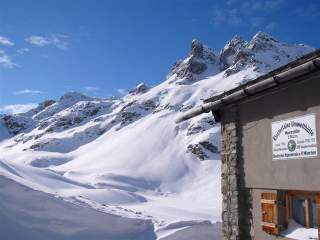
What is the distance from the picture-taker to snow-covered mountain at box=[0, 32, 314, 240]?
46.1ft

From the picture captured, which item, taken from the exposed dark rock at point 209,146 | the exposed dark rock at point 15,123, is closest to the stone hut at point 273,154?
the exposed dark rock at point 209,146

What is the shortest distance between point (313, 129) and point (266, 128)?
1187 mm

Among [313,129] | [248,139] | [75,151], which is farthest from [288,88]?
[75,151]

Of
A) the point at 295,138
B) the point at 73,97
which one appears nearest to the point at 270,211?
the point at 295,138

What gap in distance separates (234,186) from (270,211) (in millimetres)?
1155

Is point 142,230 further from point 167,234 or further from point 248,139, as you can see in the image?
point 248,139

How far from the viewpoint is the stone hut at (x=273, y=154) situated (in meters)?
6.86

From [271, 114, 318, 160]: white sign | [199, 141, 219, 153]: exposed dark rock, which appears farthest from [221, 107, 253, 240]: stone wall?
[199, 141, 219, 153]: exposed dark rock

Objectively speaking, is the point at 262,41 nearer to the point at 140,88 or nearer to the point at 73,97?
the point at 140,88

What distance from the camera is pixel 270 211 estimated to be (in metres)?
7.57

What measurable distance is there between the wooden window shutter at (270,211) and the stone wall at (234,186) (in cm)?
50

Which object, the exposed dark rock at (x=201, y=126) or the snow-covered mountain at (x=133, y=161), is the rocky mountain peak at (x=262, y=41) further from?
the exposed dark rock at (x=201, y=126)

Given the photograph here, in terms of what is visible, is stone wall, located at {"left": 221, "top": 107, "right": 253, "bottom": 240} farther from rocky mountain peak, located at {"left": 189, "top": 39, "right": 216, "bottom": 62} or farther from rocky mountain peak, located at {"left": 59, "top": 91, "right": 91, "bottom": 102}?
rocky mountain peak, located at {"left": 59, "top": 91, "right": 91, "bottom": 102}

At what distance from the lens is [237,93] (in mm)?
8164
